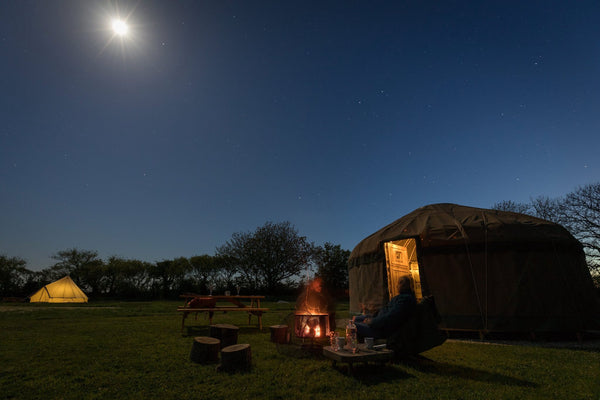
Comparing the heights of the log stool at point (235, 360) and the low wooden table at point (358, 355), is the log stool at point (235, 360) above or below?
below

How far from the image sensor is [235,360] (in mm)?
3572

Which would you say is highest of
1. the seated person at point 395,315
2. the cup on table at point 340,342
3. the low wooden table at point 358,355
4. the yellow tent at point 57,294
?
the seated person at point 395,315

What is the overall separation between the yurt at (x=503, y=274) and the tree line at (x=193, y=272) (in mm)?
20084

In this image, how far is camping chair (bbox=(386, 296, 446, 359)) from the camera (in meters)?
3.88

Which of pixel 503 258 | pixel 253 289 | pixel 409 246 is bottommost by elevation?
pixel 253 289

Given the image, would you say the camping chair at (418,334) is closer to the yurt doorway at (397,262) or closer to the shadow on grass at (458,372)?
the shadow on grass at (458,372)

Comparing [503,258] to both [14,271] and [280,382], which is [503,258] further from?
[14,271]

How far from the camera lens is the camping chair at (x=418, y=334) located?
153 inches

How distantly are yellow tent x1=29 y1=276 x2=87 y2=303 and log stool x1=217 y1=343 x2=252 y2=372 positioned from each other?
24.9m

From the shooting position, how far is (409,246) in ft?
37.2

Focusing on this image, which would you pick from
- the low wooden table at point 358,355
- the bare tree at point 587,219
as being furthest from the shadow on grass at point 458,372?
the bare tree at point 587,219

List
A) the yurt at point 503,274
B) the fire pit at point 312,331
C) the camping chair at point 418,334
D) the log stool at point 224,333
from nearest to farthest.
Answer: the camping chair at point 418,334, the fire pit at point 312,331, the log stool at point 224,333, the yurt at point 503,274

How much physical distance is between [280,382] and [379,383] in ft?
3.67

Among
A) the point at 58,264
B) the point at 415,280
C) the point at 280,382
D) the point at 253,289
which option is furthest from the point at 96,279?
the point at 280,382
